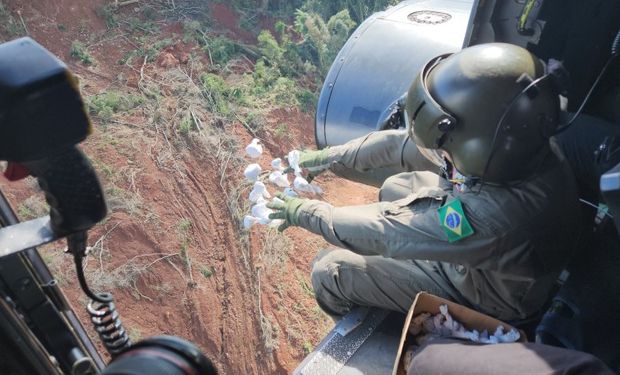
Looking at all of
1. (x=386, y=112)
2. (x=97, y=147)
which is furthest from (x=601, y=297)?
(x=97, y=147)

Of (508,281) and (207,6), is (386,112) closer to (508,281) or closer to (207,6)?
(508,281)

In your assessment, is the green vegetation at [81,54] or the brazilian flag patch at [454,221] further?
the green vegetation at [81,54]

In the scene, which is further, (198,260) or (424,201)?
(198,260)

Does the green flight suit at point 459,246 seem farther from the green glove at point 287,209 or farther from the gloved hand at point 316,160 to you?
the gloved hand at point 316,160

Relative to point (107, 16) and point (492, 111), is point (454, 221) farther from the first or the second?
point (107, 16)

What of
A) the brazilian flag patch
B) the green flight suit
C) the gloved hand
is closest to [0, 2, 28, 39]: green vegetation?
the gloved hand

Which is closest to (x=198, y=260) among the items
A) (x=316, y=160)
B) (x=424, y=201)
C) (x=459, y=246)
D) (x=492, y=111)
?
(x=316, y=160)

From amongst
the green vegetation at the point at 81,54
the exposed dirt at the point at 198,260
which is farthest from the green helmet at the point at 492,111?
the green vegetation at the point at 81,54
